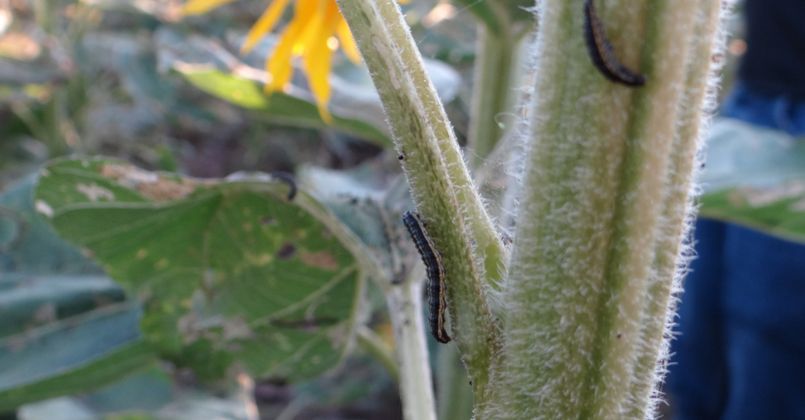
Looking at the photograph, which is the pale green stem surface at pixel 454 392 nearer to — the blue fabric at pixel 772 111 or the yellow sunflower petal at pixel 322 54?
the yellow sunflower petal at pixel 322 54

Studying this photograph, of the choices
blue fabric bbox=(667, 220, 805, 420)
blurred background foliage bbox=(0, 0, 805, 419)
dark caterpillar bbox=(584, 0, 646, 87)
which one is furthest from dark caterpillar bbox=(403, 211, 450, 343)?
blue fabric bbox=(667, 220, 805, 420)

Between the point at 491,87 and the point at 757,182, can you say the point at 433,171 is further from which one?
the point at 757,182

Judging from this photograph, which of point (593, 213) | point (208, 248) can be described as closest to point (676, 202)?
point (593, 213)

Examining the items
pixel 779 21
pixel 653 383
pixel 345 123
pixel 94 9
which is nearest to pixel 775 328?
pixel 779 21

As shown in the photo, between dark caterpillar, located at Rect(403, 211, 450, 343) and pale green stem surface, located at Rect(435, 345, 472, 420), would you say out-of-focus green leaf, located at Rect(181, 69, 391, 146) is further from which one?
dark caterpillar, located at Rect(403, 211, 450, 343)

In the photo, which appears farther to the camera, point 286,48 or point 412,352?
point 286,48

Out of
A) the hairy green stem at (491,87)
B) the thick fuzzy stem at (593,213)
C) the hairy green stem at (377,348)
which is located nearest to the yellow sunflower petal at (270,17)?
the hairy green stem at (491,87)
